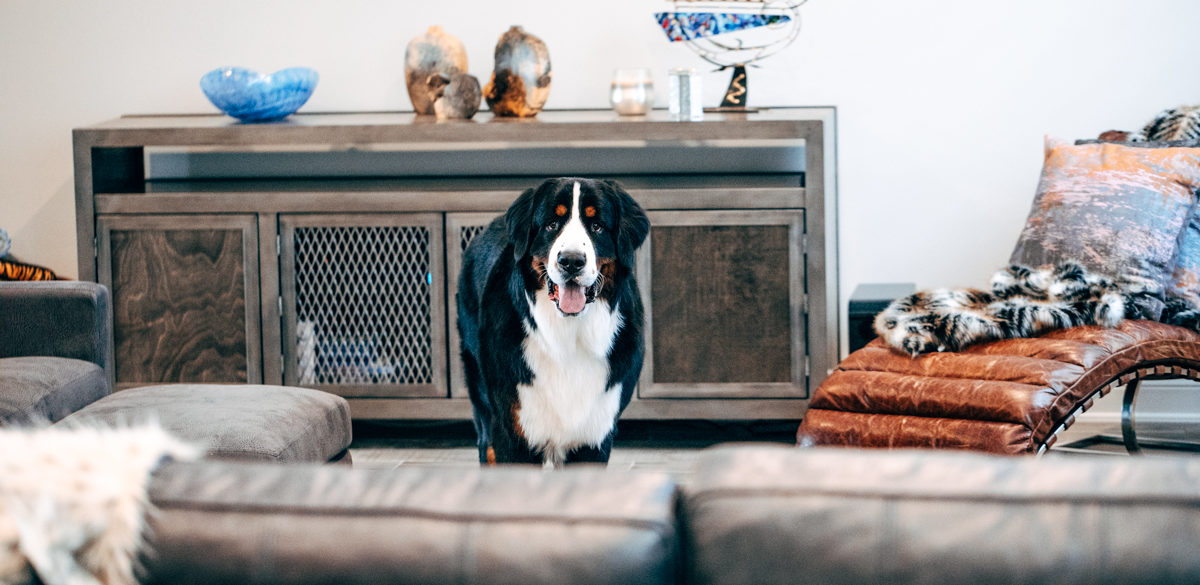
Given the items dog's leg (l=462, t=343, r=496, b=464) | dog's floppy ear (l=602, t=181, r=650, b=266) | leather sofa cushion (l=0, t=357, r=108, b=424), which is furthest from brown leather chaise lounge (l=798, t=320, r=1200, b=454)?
leather sofa cushion (l=0, t=357, r=108, b=424)

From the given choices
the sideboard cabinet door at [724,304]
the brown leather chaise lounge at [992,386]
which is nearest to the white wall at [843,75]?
the sideboard cabinet door at [724,304]

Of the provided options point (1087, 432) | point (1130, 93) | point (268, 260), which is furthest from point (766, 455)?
point (1130, 93)

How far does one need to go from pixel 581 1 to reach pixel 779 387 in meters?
1.56

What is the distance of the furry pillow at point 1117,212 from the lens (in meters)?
2.93

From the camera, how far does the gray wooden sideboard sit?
10.8ft

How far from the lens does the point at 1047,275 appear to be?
293 cm

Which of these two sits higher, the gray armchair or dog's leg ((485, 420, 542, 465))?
the gray armchair

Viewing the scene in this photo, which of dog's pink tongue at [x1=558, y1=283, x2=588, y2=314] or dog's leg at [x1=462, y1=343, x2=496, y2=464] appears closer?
dog's pink tongue at [x1=558, y1=283, x2=588, y2=314]

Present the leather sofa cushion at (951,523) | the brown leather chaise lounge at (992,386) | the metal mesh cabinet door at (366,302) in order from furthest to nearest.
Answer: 1. the metal mesh cabinet door at (366,302)
2. the brown leather chaise lounge at (992,386)
3. the leather sofa cushion at (951,523)

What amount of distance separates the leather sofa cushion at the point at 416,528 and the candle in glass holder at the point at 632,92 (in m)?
2.74

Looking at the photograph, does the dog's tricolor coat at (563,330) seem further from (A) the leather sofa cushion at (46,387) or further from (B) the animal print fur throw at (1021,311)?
(A) the leather sofa cushion at (46,387)

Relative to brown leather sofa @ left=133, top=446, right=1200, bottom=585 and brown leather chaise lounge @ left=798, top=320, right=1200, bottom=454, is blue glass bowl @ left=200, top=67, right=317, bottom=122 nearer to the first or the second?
brown leather chaise lounge @ left=798, top=320, right=1200, bottom=454

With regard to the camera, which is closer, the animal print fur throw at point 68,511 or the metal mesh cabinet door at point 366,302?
the animal print fur throw at point 68,511

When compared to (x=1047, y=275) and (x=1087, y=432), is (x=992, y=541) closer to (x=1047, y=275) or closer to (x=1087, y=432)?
(x=1047, y=275)
